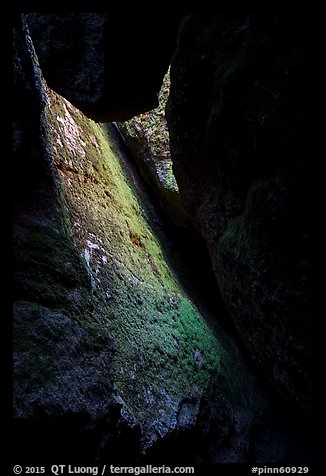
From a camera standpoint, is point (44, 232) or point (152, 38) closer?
Answer: point (152, 38)

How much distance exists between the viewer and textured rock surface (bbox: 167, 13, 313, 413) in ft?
7.60

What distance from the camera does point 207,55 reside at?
3.12m

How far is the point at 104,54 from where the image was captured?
3.37 meters

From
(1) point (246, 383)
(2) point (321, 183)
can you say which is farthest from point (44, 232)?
(1) point (246, 383)

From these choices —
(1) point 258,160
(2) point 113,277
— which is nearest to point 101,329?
(2) point 113,277

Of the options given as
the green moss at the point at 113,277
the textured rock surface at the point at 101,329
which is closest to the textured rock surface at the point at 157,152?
the textured rock surface at the point at 101,329

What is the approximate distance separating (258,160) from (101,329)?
205cm

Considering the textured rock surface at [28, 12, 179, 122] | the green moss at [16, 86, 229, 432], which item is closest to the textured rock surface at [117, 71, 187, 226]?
the green moss at [16, 86, 229, 432]

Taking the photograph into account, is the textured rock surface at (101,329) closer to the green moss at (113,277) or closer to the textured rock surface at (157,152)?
the green moss at (113,277)

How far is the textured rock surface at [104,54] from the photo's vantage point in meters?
3.33

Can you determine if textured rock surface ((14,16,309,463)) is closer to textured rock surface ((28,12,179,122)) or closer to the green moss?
the green moss

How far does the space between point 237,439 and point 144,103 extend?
5.55 metres

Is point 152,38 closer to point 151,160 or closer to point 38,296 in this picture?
point 38,296

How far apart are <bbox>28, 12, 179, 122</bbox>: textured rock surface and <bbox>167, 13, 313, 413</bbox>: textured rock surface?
28cm
